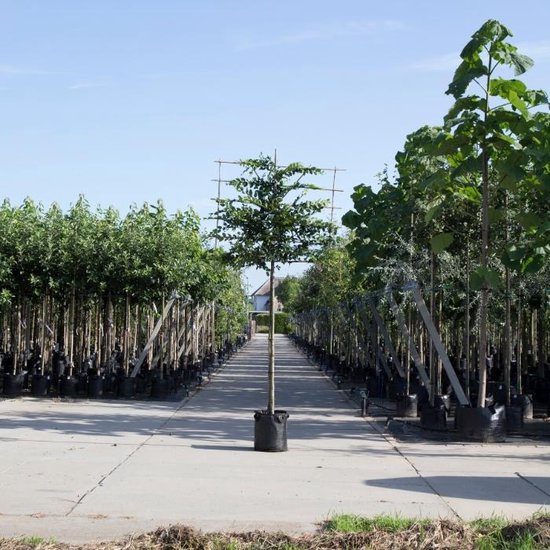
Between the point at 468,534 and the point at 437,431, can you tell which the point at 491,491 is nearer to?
the point at 468,534

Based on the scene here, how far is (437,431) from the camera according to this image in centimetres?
1427

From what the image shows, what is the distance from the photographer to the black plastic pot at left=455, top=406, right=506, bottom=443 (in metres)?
13.1

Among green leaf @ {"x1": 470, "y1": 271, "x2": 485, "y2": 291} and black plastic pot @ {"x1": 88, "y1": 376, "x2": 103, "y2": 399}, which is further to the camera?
black plastic pot @ {"x1": 88, "y1": 376, "x2": 103, "y2": 399}

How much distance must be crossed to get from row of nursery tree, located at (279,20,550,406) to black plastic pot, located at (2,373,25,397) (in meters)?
8.09

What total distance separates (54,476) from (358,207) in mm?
9198

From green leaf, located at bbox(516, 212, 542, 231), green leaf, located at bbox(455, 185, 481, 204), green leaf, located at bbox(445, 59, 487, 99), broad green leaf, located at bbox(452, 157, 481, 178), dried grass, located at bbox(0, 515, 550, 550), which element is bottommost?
dried grass, located at bbox(0, 515, 550, 550)

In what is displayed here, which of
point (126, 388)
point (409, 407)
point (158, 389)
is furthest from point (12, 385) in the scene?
point (409, 407)

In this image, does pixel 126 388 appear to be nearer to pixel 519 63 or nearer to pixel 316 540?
pixel 519 63

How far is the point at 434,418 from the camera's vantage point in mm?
14398

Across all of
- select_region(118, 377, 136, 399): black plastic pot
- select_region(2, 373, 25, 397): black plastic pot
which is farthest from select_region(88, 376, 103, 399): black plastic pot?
select_region(2, 373, 25, 397): black plastic pot

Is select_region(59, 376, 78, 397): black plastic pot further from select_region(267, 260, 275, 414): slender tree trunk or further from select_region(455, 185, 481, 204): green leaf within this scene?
select_region(455, 185, 481, 204): green leaf

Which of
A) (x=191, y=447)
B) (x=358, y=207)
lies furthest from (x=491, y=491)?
(x=358, y=207)

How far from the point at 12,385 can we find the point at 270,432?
32.1 feet

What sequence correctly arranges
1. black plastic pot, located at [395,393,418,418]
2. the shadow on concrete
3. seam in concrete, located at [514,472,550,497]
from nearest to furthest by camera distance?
1. the shadow on concrete
2. seam in concrete, located at [514,472,550,497]
3. black plastic pot, located at [395,393,418,418]
